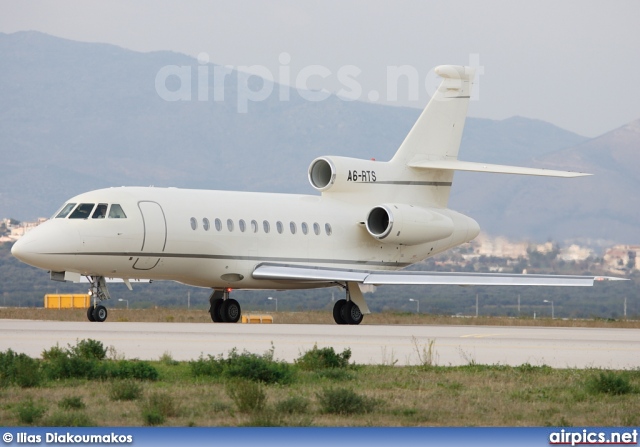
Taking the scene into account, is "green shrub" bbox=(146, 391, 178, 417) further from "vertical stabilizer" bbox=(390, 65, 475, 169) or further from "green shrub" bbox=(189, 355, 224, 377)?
"vertical stabilizer" bbox=(390, 65, 475, 169)

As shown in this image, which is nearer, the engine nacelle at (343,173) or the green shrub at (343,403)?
the green shrub at (343,403)

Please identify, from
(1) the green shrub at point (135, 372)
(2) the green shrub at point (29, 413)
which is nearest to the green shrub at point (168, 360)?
(1) the green shrub at point (135, 372)

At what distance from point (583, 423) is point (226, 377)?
4938 millimetres

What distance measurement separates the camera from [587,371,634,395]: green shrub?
14.9 metres

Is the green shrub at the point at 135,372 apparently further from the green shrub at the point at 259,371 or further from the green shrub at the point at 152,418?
the green shrub at the point at 152,418

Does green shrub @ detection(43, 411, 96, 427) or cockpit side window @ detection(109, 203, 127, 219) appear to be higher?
cockpit side window @ detection(109, 203, 127, 219)

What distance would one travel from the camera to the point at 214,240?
106ft

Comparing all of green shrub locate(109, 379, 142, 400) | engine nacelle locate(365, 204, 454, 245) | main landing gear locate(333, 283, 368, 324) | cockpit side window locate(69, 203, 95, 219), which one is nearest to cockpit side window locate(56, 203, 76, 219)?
cockpit side window locate(69, 203, 95, 219)

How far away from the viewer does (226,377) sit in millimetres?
15875

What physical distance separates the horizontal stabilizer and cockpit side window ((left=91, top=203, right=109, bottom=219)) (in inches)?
394

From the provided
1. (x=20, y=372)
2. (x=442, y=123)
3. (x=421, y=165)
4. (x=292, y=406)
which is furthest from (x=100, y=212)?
(x=292, y=406)

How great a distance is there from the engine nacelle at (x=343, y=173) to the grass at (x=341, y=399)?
19.0 meters

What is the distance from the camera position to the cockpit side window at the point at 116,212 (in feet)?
99.6

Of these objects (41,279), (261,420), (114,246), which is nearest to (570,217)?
(41,279)
